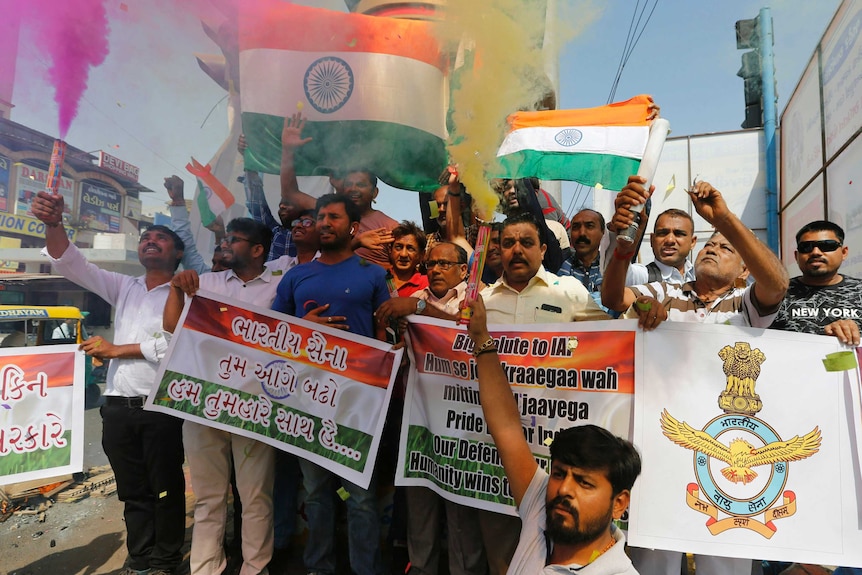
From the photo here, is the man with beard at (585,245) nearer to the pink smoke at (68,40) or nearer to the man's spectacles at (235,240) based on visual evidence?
the man's spectacles at (235,240)

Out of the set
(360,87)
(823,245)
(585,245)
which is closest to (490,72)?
(360,87)

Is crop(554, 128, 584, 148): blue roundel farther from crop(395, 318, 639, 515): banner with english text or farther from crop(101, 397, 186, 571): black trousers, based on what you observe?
crop(101, 397, 186, 571): black trousers

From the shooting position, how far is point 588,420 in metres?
2.66

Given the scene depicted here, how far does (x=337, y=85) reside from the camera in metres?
4.44

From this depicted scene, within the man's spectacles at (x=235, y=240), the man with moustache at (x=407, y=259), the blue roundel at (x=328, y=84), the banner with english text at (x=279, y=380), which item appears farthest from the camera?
the blue roundel at (x=328, y=84)

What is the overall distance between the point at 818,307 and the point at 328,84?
3.65m

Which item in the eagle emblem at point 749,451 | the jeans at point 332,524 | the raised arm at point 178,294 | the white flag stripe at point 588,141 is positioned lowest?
the jeans at point 332,524

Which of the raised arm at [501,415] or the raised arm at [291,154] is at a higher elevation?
the raised arm at [291,154]

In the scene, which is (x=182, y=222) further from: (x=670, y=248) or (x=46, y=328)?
(x=670, y=248)

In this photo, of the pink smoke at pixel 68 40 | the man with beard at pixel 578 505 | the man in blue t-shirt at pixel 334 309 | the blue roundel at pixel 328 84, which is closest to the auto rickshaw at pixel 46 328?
the man in blue t-shirt at pixel 334 309

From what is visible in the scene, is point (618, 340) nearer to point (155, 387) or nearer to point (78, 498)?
point (155, 387)

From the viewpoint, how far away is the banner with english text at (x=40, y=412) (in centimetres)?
331

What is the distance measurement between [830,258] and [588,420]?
58.9 inches

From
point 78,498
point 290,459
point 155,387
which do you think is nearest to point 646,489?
point 290,459
